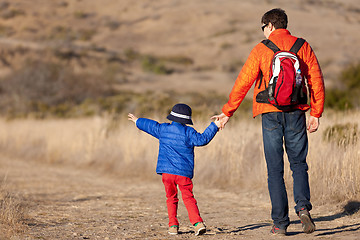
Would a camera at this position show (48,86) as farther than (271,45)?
Yes

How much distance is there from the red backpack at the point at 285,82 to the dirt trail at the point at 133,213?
135 centimetres

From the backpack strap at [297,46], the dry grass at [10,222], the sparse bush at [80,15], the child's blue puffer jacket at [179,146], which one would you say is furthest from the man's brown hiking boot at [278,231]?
the sparse bush at [80,15]

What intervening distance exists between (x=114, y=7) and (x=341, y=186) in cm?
7690

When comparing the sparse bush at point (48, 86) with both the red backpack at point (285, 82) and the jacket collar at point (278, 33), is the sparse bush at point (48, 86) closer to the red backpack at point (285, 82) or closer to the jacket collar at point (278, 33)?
the jacket collar at point (278, 33)

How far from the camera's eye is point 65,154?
16078 millimetres

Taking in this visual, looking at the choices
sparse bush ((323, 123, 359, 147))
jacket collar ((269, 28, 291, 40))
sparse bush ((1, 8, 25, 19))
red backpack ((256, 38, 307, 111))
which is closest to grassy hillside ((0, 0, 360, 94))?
sparse bush ((1, 8, 25, 19))

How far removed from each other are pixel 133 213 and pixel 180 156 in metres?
2.11

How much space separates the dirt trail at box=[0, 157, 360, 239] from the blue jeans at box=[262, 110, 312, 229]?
1.17 ft

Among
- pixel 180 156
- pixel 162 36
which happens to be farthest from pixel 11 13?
pixel 180 156

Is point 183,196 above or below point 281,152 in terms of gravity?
below

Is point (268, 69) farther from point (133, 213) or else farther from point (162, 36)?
point (162, 36)

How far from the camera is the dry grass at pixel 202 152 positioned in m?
8.49

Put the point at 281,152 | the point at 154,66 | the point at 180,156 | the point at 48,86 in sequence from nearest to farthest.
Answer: the point at 281,152 → the point at 180,156 → the point at 48,86 → the point at 154,66

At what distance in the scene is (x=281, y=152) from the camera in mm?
5945
